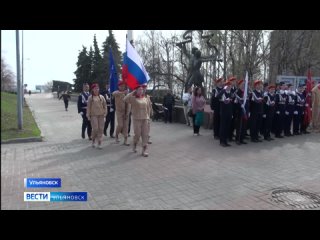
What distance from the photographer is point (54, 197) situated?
4848 millimetres

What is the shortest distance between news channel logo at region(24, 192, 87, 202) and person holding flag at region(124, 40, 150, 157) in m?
3.09

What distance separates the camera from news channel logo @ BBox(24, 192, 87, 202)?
4754 mm

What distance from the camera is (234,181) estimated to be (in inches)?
233

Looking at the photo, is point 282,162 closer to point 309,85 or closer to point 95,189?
point 95,189

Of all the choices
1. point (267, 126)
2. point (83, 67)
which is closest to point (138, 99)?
point (267, 126)

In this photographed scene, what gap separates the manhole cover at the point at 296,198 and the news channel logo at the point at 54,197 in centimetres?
312

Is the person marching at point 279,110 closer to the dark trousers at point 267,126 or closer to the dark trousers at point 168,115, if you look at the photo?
the dark trousers at point 267,126

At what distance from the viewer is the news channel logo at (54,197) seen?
4754mm

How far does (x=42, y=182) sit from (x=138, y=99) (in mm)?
3302

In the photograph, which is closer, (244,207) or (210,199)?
(244,207)

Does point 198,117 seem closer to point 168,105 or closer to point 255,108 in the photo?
point 255,108

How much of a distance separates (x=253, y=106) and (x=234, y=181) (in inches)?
178

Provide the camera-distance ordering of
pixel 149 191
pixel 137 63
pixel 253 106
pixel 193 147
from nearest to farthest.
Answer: pixel 149 191
pixel 137 63
pixel 193 147
pixel 253 106
